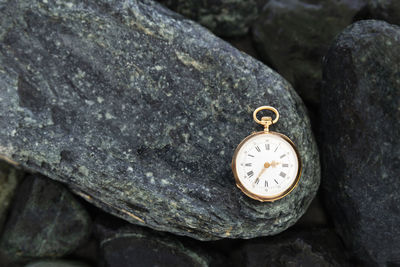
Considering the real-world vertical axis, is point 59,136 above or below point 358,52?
below

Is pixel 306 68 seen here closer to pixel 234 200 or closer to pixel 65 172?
pixel 234 200

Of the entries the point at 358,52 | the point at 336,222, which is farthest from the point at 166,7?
the point at 336,222

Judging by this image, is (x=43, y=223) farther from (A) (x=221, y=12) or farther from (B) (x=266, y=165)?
(A) (x=221, y=12)

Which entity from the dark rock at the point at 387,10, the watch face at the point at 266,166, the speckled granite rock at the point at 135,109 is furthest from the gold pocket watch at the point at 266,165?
the dark rock at the point at 387,10

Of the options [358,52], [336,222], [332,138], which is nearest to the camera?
[358,52]

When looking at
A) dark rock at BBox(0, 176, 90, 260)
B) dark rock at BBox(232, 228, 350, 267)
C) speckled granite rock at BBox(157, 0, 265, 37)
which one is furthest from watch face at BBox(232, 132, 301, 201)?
dark rock at BBox(0, 176, 90, 260)

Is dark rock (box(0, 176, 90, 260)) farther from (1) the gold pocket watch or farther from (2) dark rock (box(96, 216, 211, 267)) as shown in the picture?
(1) the gold pocket watch
